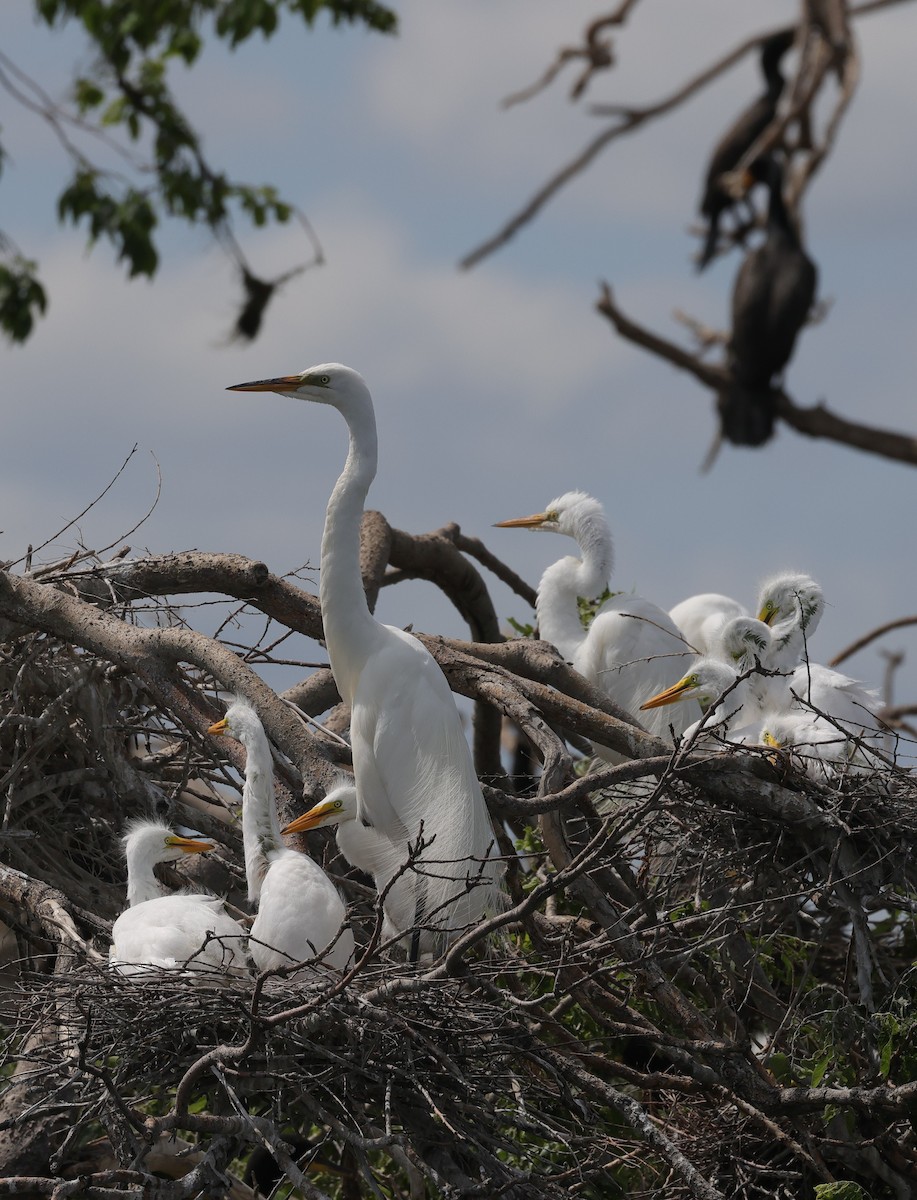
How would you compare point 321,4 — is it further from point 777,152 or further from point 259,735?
point 777,152

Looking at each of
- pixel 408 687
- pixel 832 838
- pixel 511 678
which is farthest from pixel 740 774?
pixel 408 687

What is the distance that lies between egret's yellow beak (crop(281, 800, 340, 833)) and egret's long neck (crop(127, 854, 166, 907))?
42 centimetres

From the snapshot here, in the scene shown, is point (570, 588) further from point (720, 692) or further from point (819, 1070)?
point (819, 1070)

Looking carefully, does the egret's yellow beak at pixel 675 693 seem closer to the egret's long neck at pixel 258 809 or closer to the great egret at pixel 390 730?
the great egret at pixel 390 730

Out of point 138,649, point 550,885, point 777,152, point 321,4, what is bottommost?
point 777,152

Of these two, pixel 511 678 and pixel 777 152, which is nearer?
pixel 777 152

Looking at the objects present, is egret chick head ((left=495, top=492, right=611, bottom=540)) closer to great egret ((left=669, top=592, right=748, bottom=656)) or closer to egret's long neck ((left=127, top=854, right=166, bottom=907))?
great egret ((left=669, top=592, right=748, bottom=656))

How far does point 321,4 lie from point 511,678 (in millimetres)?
2107

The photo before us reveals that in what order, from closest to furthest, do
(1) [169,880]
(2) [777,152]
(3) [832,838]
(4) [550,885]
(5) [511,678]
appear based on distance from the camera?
1. (2) [777,152]
2. (4) [550,885]
3. (3) [832,838]
4. (5) [511,678]
5. (1) [169,880]

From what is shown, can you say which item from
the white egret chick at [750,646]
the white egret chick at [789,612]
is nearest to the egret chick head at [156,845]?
the white egret chick at [750,646]

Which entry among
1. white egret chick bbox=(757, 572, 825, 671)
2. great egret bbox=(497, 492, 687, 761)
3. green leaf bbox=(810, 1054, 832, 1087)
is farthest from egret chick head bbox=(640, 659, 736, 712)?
green leaf bbox=(810, 1054, 832, 1087)

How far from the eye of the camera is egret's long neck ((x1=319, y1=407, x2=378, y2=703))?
4.90m

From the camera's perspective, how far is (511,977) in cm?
412

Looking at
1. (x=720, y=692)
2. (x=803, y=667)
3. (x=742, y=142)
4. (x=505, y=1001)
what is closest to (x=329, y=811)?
(x=505, y=1001)
